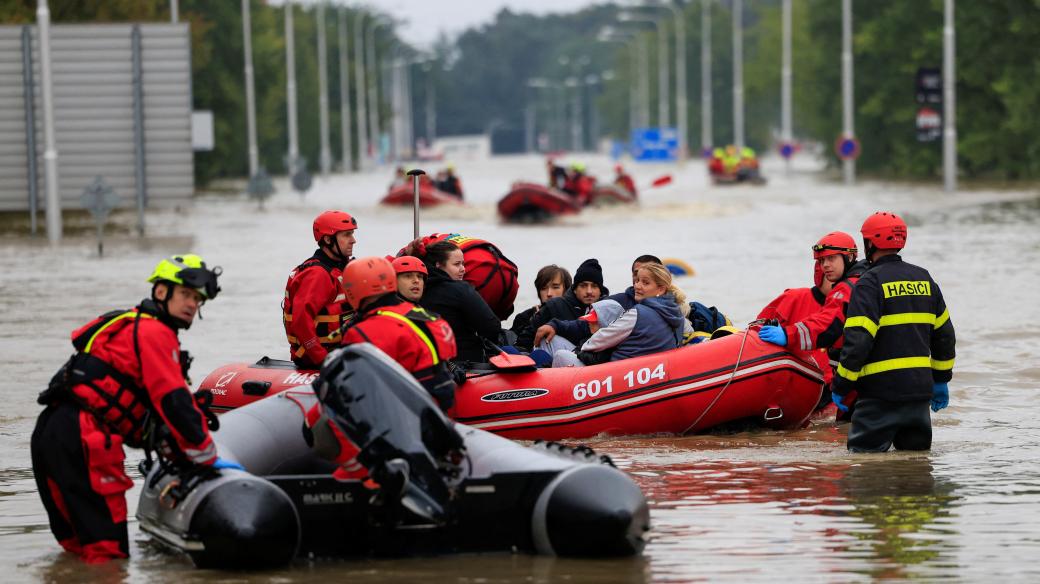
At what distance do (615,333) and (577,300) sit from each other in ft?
3.19

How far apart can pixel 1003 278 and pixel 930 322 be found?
1439 centimetres

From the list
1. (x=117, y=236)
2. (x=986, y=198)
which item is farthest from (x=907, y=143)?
(x=117, y=236)

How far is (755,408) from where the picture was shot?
1185 centimetres

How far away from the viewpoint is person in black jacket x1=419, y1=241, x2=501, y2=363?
11164 millimetres

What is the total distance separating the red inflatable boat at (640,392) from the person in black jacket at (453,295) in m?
0.39

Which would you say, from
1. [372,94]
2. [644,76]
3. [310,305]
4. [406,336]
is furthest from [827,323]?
[644,76]

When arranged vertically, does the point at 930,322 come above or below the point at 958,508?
above

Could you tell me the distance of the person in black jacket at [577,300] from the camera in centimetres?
1273

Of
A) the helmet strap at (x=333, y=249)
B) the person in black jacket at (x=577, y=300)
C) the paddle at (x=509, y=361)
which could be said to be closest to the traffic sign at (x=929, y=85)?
the person in black jacket at (x=577, y=300)

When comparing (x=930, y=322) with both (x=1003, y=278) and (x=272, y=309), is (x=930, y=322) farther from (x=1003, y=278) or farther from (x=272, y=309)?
(x=1003, y=278)

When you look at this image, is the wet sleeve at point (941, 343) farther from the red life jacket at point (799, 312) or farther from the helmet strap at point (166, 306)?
the helmet strap at point (166, 306)

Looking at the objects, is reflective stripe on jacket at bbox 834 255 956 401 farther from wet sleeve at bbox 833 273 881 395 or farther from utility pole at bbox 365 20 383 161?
utility pole at bbox 365 20 383 161

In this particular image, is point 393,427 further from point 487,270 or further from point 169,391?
point 487,270

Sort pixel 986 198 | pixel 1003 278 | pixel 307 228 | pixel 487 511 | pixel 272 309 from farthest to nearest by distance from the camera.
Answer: pixel 986 198 < pixel 307 228 < pixel 1003 278 < pixel 272 309 < pixel 487 511
